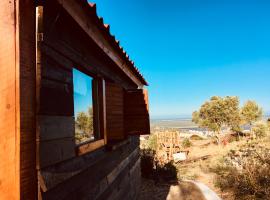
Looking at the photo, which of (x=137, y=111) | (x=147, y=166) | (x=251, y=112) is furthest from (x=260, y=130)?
(x=137, y=111)

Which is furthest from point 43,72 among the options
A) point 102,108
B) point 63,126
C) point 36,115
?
point 102,108

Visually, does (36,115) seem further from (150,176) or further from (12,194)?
(150,176)

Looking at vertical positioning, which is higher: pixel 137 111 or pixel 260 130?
pixel 137 111

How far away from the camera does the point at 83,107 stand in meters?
3.24

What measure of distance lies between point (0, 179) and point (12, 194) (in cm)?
12

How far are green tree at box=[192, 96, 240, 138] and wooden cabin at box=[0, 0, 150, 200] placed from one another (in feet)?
90.2

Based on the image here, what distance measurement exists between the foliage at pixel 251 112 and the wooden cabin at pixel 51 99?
33650 millimetres

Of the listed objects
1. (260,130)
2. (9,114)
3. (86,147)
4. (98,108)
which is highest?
(98,108)

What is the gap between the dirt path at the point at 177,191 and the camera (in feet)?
23.6

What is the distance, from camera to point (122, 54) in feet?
13.3

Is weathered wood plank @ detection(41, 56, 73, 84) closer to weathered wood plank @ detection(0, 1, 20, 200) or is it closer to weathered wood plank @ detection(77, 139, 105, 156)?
weathered wood plank @ detection(0, 1, 20, 200)

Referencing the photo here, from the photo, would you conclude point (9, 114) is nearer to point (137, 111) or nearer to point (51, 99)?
point (51, 99)

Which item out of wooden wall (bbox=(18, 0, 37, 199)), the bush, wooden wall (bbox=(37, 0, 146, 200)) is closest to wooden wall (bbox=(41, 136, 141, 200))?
wooden wall (bbox=(37, 0, 146, 200))

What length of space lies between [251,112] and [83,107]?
34803mm
